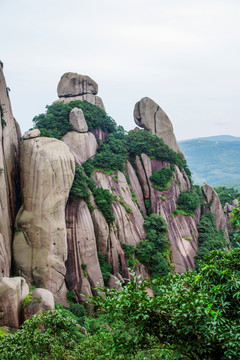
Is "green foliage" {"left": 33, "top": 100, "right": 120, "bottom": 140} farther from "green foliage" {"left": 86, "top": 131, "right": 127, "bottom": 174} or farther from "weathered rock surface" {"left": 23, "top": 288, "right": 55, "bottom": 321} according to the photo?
"weathered rock surface" {"left": 23, "top": 288, "right": 55, "bottom": 321}

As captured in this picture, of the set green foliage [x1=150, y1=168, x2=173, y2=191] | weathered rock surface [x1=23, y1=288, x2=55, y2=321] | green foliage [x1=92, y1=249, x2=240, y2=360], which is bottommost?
weathered rock surface [x1=23, y1=288, x2=55, y2=321]

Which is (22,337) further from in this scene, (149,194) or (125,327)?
(149,194)

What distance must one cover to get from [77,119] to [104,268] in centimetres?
1352

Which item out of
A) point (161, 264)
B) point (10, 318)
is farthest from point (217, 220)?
point (10, 318)

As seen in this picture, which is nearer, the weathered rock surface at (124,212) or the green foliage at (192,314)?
the green foliage at (192,314)

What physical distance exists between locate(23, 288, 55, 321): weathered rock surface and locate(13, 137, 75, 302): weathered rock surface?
4115 mm

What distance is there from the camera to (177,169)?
38562 millimetres

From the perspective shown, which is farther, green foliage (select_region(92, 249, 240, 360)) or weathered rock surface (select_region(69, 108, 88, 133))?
weathered rock surface (select_region(69, 108, 88, 133))

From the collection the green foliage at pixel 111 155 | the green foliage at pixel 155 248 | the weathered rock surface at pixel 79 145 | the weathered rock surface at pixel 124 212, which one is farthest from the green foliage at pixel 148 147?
the green foliage at pixel 155 248

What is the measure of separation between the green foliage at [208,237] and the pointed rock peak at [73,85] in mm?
19570

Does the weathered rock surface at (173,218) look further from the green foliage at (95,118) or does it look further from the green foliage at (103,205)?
the green foliage at (103,205)

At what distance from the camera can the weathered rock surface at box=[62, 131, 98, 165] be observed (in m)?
30.5

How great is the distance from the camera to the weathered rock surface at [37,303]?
15.9m

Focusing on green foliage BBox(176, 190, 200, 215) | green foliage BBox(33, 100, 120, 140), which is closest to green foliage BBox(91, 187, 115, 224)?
green foliage BBox(33, 100, 120, 140)
